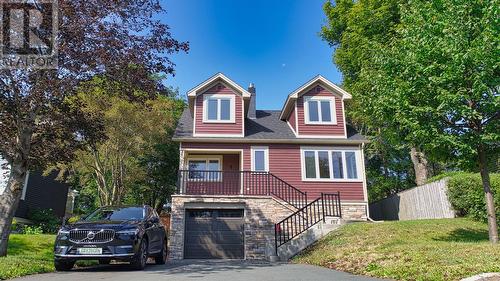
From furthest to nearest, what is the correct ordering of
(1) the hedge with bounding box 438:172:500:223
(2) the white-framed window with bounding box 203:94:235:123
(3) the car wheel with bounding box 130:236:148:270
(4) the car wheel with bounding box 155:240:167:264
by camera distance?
(2) the white-framed window with bounding box 203:94:235:123
(1) the hedge with bounding box 438:172:500:223
(4) the car wheel with bounding box 155:240:167:264
(3) the car wheel with bounding box 130:236:148:270

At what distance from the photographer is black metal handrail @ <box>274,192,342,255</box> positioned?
46.6ft

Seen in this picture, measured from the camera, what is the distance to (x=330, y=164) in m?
18.8

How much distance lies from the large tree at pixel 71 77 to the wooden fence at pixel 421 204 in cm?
1227

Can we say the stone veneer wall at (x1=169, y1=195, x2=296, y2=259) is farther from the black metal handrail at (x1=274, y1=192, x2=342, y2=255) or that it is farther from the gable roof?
the gable roof

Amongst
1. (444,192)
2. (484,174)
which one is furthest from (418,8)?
(444,192)

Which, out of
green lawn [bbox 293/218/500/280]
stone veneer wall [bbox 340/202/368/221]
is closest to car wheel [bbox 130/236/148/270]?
green lawn [bbox 293/218/500/280]

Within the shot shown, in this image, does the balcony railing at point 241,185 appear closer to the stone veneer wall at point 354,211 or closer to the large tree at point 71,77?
the stone veneer wall at point 354,211

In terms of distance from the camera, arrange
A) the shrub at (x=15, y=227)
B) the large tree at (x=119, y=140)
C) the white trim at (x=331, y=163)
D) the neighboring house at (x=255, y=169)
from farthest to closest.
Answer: the white trim at (x=331, y=163)
the large tree at (x=119, y=140)
the shrub at (x=15, y=227)
the neighboring house at (x=255, y=169)

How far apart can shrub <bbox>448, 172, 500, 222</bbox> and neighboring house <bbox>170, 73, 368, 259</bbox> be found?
4.15 metres

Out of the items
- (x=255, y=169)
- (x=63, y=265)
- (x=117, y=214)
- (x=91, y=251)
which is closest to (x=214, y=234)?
(x=255, y=169)

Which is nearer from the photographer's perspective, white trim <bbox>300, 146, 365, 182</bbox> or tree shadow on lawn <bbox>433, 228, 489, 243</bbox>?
tree shadow on lawn <bbox>433, 228, 489, 243</bbox>

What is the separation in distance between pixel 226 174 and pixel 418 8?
37.6ft

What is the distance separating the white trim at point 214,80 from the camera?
19359 millimetres

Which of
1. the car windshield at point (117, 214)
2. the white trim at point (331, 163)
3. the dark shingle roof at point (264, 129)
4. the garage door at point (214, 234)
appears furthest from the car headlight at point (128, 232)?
the white trim at point (331, 163)
